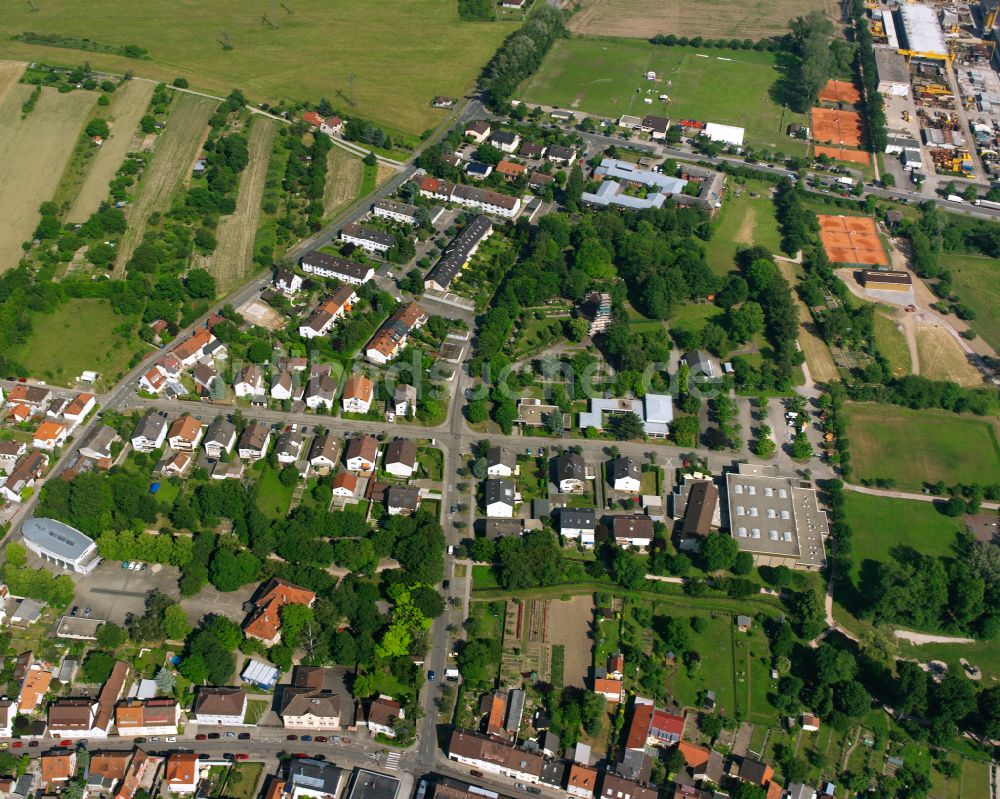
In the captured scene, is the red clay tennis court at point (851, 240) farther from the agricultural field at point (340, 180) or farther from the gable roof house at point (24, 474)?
the gable roof house at point (24, 474)

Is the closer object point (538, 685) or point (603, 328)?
point (538, 685)

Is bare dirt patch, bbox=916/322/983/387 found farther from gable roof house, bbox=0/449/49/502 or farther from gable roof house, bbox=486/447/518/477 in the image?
gable roof house, bbox=0/449/49/502

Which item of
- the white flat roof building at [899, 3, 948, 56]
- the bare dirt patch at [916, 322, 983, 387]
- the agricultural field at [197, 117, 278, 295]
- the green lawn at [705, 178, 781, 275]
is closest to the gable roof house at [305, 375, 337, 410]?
the agricultural field at [197, 117, 278, 295]

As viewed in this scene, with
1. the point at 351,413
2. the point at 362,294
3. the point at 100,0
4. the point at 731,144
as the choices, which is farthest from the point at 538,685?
the point at 100,0

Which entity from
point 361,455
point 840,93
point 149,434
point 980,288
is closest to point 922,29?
point 840,93

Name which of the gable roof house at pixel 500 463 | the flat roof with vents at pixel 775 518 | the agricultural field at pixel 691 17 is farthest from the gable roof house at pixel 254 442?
the agricultural field at pixel 691 17

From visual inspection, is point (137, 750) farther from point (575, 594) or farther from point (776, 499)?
point (776, 499)
